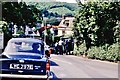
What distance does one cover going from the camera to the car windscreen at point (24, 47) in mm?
11172

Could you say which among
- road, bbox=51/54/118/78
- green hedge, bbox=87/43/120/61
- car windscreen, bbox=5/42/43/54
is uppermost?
car windscreen, bbox=5/42/43/54

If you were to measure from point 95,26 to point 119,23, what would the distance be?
12.3ft

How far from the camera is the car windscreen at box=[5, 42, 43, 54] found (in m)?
11.2

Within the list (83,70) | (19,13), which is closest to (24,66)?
(83,70)

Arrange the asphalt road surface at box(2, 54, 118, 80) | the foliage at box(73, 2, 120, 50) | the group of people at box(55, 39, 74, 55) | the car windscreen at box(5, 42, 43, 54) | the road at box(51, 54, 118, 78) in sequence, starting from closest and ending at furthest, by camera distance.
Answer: the car windscreen at box(5, 42, 43, 54) < the asphalt road surface at box(2, 54, 118, 80) < the road at box(51, 54, 118, 78) < the foliage at box(73, 2, 120, 50) < the group of people at box(55, 39, 74, 55)

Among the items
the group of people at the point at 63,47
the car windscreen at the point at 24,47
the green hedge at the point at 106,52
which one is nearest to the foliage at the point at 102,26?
the green hedge at the point at 106,52

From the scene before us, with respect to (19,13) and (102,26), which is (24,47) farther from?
(102,26)

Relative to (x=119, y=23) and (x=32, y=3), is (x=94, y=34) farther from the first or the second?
(x=32, y=3)

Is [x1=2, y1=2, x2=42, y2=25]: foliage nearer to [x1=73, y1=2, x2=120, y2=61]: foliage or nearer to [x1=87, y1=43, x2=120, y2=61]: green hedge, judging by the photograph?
[x1=73, y1=2, x2=120, y2=61]: foliage

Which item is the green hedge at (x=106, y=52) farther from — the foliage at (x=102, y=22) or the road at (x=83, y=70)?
the road at (x=83, y=70)

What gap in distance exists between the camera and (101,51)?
27.6m

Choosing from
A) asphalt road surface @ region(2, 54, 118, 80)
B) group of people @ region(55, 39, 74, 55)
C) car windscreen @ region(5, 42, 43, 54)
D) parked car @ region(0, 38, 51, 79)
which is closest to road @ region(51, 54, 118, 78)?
asphalt road surface @ region(2, 54, 118, 80)

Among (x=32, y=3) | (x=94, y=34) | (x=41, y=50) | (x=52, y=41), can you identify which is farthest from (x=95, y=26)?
(x=52, y=41)

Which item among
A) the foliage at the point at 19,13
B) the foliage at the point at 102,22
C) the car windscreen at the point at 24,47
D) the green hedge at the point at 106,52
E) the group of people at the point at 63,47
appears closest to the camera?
the car windscreen at the point at 24,47
